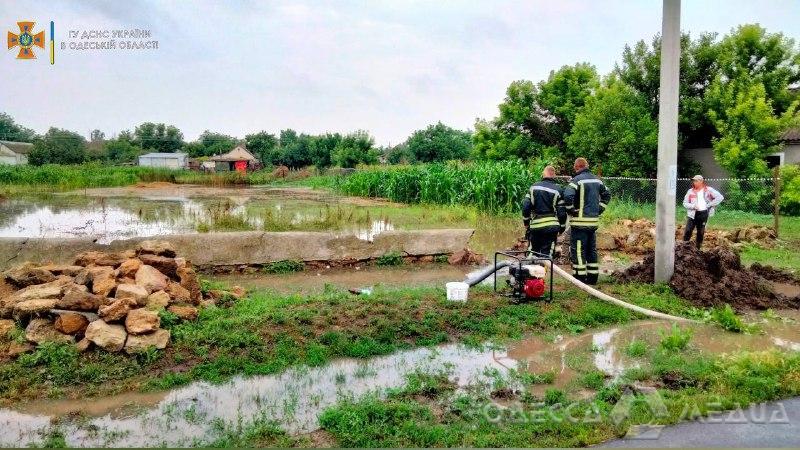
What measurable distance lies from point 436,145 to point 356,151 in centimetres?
758

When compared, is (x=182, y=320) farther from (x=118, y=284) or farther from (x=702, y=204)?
(x=702, y=204)

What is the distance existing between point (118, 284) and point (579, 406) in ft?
18.0

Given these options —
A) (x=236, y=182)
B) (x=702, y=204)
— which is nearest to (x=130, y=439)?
(x=702, y=204)

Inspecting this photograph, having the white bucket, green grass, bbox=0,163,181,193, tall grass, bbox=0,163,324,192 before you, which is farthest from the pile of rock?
tall grass, bbox=0,163,324,192

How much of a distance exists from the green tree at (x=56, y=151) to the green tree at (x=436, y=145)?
30.3 meters

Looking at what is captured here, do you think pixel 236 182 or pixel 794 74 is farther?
pixel 236 182

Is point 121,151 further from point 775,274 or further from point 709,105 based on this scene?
point 775,274

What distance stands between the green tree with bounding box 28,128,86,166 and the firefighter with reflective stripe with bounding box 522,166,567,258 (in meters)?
51.4

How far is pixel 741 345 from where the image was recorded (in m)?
6.98

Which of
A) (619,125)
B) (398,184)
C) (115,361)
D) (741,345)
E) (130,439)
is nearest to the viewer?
(130,439)

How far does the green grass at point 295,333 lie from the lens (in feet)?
19.4

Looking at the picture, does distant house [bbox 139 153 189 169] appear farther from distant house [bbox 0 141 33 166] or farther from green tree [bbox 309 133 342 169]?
green tree [bbox 309 133 342 169]

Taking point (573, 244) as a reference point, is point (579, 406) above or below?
below

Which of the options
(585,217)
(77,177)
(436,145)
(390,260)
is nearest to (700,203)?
(585,217)
